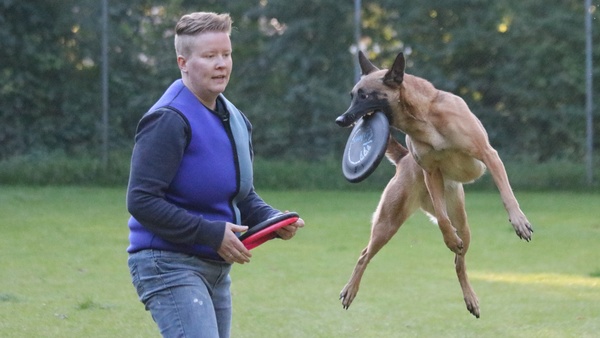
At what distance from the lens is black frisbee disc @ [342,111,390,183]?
4.98 meters

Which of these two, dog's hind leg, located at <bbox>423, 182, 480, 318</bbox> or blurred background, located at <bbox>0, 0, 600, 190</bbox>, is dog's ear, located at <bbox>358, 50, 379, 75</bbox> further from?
blurred background, located at <bbox>0, 0, 600, 190</bbox>

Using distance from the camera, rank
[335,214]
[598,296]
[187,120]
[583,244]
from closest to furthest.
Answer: [187,120] < [598,296] < [583,244] < [335,214]

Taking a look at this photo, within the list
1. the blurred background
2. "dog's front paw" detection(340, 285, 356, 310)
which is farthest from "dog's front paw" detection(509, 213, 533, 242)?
the blurred background

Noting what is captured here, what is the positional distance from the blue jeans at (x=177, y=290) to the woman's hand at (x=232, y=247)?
14 centimetres

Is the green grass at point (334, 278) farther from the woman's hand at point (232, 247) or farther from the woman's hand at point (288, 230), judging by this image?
the woman's hand at point (232, 247)

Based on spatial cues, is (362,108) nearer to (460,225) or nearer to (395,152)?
(395,152)

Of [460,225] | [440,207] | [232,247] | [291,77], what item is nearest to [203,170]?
[232,247]

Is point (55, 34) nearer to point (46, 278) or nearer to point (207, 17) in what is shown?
point (46, 278)

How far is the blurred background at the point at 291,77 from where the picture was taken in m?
15.5

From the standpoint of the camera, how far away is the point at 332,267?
975 cm

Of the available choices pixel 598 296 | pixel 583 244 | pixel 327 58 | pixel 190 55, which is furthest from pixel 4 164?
pixel 190 55

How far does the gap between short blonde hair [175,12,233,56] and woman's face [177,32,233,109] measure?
0.02 meters

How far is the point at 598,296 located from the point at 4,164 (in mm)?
10860

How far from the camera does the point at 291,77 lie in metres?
16.3
